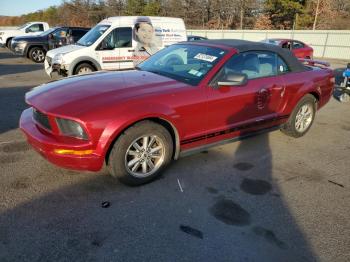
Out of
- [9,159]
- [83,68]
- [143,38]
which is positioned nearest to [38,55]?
[83,68]

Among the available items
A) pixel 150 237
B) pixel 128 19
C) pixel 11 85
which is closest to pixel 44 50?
pixel 11 85

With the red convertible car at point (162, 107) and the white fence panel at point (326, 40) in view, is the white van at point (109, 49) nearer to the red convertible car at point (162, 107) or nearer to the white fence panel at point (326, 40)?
the red convertible car at point (162, 107)

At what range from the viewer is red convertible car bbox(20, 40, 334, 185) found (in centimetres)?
322

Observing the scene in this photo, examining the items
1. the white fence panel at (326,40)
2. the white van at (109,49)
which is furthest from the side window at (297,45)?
the white fence panel at (326,40)

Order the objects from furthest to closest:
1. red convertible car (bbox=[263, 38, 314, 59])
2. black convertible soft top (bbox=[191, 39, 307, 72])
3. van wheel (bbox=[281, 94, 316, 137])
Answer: red convertible car (bbox=[263, 38, 314, 59]) → van wheel (bbox=[281, 94, 316, 137]) → black convertible soft top (bbox=[191, 39, 307, 72])

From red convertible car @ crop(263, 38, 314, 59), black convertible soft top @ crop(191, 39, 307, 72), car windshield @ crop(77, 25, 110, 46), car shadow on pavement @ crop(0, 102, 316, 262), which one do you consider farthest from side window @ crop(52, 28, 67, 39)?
car shadow on pavement @ crop(0, 102, 316, 262)

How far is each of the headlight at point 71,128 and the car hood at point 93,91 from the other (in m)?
0.09

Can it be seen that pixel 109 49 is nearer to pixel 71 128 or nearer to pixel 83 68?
pixel 83 68

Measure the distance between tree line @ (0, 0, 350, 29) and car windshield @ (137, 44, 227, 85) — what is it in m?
38.9

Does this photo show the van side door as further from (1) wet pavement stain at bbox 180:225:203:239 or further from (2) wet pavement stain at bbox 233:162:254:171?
(1) wet pavement stain at bbox 180:225:203:239

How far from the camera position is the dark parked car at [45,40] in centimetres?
1437

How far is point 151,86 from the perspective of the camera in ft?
12.2

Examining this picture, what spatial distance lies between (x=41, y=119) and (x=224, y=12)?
5428 centimetres

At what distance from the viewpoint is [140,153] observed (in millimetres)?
3605
